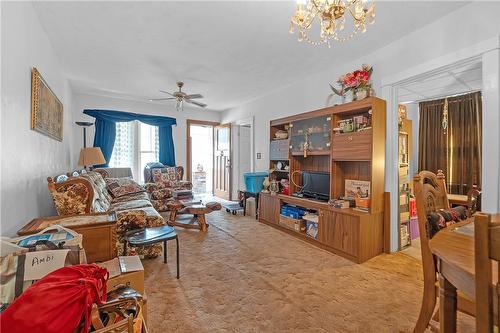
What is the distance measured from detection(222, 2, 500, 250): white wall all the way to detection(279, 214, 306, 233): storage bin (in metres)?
1.16

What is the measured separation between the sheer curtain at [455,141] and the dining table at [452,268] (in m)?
4.19

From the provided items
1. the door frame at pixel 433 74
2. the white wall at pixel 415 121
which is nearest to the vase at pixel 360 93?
the door frame at pixel 433 74

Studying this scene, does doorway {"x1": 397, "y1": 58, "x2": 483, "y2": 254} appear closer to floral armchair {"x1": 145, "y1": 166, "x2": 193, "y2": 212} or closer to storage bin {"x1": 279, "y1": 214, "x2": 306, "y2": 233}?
storage bin {"x1": 279, "y1": 214, "x2": 306, "y2": 233}

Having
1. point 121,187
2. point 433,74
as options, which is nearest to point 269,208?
point 121,187

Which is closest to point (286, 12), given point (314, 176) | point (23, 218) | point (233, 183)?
point (314, 176)

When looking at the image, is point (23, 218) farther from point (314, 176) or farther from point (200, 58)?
point (314, 176)

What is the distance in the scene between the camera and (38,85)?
2.10m

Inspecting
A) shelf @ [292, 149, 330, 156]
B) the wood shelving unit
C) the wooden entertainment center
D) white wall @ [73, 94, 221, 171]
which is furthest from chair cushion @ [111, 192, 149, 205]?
the wood shelving unit

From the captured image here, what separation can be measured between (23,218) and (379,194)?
3.54m

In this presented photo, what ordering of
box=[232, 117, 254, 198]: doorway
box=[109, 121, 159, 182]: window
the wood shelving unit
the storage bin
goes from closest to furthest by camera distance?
the wood shelving unit < the storage bin < box=[109, 121, 159, 182]: window < box=[232, 117, 254, 198]: doorway

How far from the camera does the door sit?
6.42 meters

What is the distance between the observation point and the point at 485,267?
0.66 m

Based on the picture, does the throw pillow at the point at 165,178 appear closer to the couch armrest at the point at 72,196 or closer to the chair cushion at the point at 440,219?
the couch armrest at the point at 72,196

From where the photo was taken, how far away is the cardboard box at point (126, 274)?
1.47 metres
